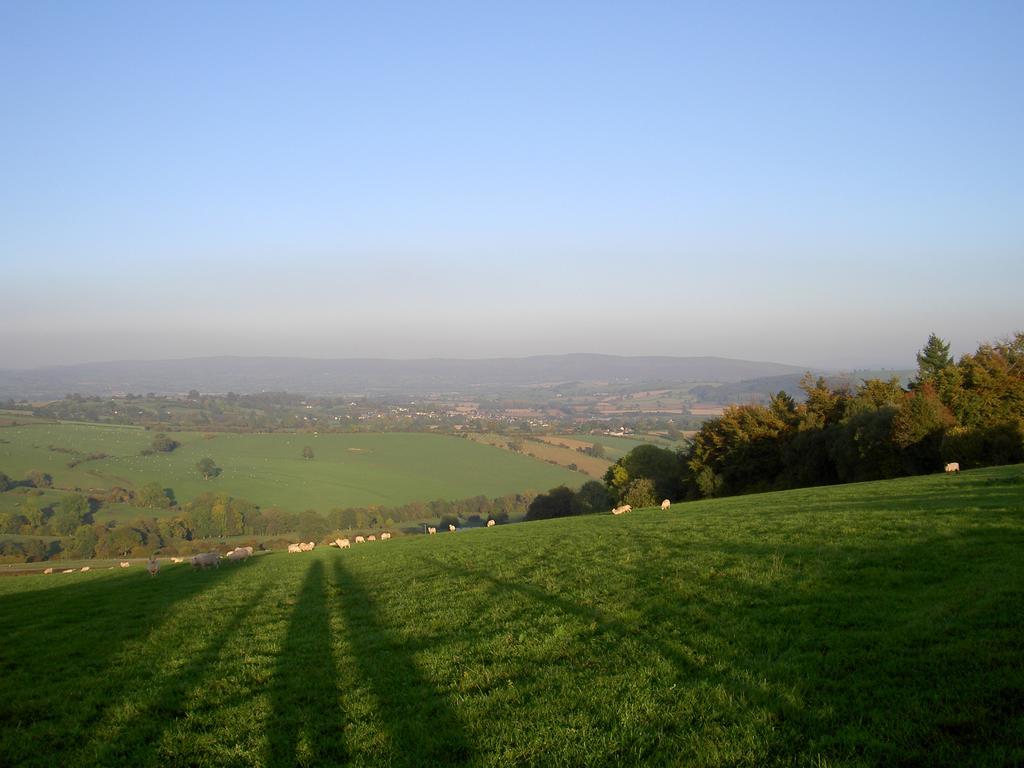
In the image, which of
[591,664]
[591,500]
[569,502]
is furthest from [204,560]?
[591,500]

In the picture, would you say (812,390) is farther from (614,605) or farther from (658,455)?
(614,605)

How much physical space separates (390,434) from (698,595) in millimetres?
125622

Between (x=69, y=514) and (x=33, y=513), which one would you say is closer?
(x=33, y=513)

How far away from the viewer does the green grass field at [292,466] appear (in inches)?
3388

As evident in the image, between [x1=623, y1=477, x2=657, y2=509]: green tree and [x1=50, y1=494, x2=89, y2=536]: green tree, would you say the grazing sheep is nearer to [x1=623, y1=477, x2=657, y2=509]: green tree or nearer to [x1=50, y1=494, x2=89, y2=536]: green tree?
[x1=623, y1=477, x2=657, y2=509]: green tree

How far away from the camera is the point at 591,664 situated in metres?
8.23

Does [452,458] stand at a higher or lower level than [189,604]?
lower

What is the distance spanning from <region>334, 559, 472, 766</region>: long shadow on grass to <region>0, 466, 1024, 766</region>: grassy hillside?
3 centimetres

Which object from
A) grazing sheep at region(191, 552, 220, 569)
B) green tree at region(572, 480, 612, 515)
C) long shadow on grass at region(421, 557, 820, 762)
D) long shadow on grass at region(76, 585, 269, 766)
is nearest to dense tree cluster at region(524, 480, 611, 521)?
green tree at region(572, 480, 612, 515)

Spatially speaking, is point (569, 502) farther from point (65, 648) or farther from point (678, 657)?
point (678, 657)

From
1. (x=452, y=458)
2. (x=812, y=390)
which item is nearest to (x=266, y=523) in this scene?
(x=452, y=458)

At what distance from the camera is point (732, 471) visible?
5447 centimetres

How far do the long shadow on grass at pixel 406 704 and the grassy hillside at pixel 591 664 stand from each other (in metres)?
0.03

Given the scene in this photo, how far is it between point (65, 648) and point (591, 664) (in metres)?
Result: 9.73
